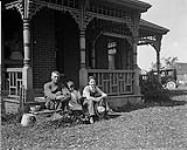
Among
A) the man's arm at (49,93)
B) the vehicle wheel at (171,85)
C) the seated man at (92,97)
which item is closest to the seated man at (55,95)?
the man's arm at (49,93)

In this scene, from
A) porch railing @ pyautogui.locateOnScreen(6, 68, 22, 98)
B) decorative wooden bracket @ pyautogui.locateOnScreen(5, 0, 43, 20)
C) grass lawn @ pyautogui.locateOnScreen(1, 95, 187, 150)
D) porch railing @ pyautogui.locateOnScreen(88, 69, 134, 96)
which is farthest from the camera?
porch railing @ pyautogui.locateOnScreen(88, 69, 134, 96)

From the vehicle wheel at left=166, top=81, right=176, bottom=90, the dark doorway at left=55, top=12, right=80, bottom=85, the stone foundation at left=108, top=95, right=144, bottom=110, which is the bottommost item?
the stone foundation at left=108, top=95, right=144, bottom=110

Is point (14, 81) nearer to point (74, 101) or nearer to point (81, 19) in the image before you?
point (74, 101)

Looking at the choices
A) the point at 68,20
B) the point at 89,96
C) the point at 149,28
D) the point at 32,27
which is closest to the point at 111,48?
the point at 149,28

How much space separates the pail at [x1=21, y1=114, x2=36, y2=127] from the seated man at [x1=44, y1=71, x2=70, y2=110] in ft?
2.56

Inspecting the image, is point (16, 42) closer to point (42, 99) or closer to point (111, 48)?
point (42, 99)

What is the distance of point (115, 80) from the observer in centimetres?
1194

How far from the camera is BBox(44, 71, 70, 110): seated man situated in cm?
815

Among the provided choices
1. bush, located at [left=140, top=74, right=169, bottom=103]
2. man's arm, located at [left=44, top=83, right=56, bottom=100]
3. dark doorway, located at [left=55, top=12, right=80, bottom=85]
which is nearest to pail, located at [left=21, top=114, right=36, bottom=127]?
man's arm, located at [left=44, top=83, right=56, bottom=100]

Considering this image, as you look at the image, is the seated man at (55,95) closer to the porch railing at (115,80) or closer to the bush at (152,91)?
the porch railing at (115,80)

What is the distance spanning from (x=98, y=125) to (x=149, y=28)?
429 inches

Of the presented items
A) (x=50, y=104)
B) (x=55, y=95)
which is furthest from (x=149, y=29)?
(x=55, y=95)

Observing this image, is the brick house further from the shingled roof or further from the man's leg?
the shingled roof

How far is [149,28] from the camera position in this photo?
17.5 metres
